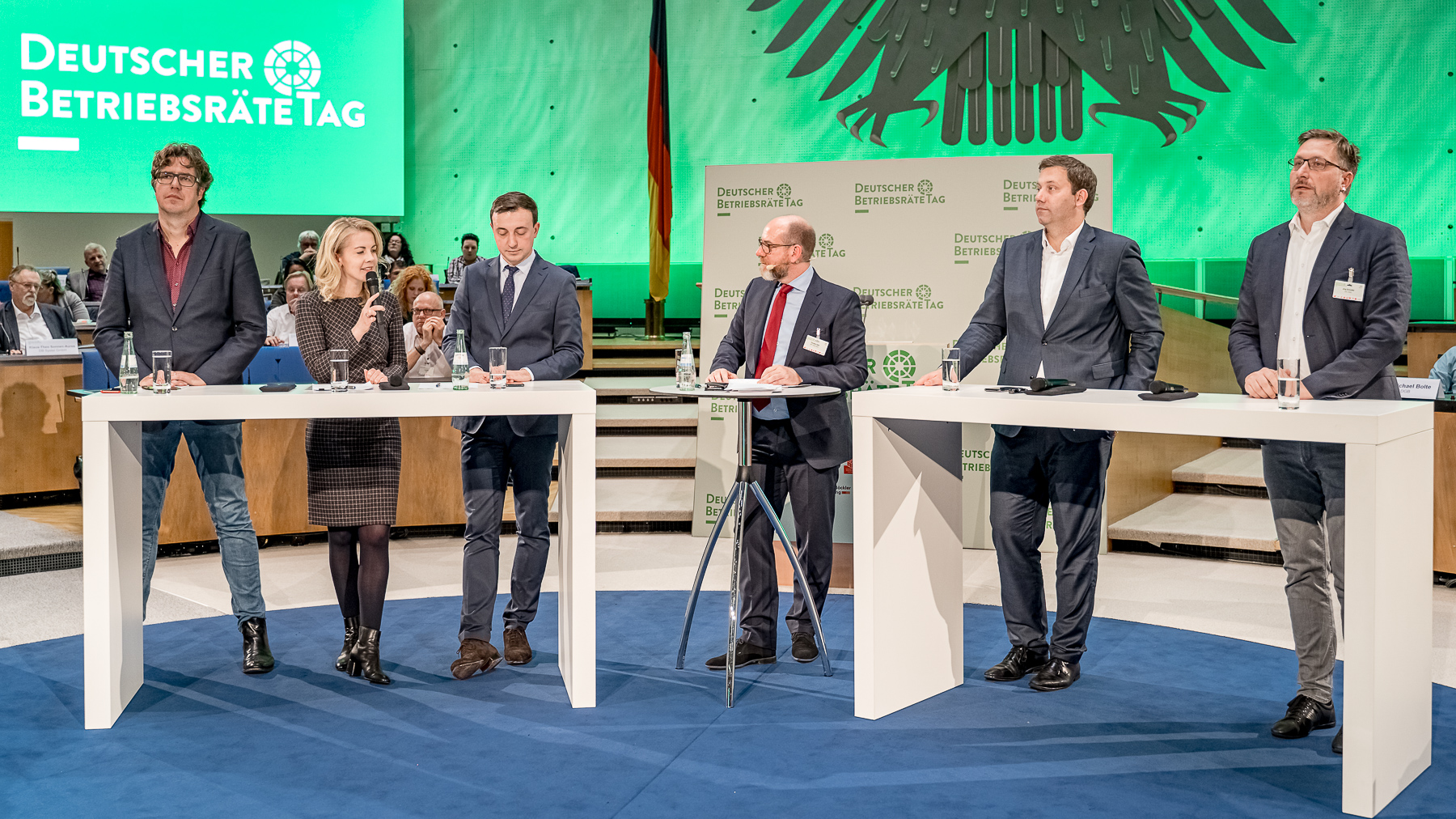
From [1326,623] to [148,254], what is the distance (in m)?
3.37

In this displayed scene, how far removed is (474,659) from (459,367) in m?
0.89

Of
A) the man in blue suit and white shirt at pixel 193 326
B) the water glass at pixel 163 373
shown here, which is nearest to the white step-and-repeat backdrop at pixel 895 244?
the man in blue suit and white shirt at pixel 193 326

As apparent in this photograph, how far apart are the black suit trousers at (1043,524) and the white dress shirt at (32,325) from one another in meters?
6.30

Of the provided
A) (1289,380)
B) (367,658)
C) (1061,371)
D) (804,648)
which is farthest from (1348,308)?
(367,658)

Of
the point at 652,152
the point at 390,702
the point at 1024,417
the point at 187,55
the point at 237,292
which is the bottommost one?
the point at 390,702

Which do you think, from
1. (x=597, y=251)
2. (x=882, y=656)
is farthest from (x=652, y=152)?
(x=882, y=656)

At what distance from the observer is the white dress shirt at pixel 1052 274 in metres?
3.38

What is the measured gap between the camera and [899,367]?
18.0 feet

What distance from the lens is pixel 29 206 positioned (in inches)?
396

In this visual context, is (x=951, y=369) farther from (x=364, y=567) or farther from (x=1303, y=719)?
(x=364, y=567)

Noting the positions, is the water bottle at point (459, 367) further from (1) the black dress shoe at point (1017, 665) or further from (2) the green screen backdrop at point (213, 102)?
(2) the green screen backdrop at point (213, 102)

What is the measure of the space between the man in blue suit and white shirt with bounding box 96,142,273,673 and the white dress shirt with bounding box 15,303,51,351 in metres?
4.52

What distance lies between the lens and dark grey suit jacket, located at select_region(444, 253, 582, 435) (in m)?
3.56

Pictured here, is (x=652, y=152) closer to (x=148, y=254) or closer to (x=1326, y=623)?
(x=148, y=254)
